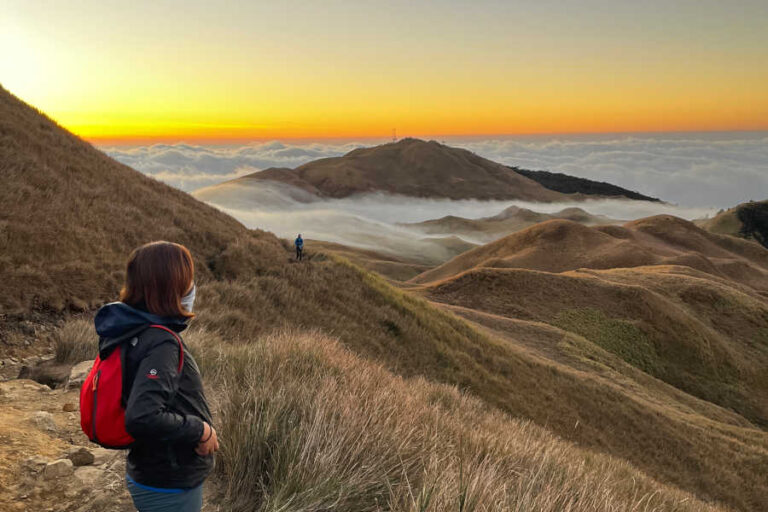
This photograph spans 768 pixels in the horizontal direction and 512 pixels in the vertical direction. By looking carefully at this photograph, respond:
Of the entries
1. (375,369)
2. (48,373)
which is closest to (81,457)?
(48,373)

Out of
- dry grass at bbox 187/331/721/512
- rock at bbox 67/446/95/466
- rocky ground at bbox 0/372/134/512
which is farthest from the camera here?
rock at bbox 67/446/95/466

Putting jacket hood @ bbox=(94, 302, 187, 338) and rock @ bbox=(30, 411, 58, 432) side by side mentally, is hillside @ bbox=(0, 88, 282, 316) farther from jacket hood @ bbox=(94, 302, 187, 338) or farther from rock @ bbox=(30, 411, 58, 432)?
jacket hood @ bbox=(94, 302, 187, 338)

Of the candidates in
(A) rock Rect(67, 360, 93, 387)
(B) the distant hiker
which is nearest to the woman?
(A) rock Rect(67, 360, 93, 387)

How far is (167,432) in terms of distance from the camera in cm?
221

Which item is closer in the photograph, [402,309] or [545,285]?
[402,309]

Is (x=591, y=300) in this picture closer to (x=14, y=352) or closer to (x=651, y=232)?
(x=14, y=352)

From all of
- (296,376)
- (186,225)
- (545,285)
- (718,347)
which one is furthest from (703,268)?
(296,376)

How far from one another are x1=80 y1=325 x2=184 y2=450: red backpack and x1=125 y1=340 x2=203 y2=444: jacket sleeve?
71 millimetres

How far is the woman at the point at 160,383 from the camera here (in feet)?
7.15

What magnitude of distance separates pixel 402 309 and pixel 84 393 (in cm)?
1861

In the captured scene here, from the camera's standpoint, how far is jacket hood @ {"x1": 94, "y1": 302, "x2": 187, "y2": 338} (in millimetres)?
2207

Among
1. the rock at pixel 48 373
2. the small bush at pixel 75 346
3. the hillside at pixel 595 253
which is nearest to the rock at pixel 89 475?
the rock at pixel 48 373

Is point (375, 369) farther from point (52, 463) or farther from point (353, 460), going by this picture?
point (52, 463)

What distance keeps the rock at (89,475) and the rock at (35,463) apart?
0.83 feet
